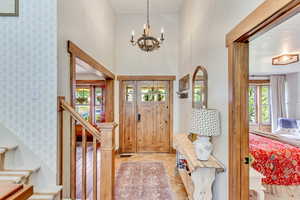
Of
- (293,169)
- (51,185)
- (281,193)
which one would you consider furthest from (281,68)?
(51,185)

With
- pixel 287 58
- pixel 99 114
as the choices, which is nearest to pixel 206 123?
pixel 287 58

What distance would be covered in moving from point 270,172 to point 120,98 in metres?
3.80

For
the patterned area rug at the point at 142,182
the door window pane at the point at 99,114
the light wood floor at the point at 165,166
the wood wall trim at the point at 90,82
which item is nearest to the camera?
the patterned area rug at the point at 142,182

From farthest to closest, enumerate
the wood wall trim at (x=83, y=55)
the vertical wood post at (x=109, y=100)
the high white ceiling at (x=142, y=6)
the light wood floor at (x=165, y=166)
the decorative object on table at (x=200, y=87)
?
1. the vertical wood post at (x=109, y=100)
2. the high white ceiling at (x=142, y=6)
3. the light wood floor at (x=165, y=166)
4. the decorative object on table at (x=200, y=87)
5. the wood wall trim at (x=83, y=55)

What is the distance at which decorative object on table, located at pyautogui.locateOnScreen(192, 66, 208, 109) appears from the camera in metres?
2.61

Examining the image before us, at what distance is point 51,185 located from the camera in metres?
1.87

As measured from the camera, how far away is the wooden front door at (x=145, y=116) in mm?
5377

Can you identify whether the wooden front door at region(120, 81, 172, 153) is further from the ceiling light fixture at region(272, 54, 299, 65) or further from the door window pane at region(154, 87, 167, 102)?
the ceiling light fixture at region(272, 54, 299, 65)

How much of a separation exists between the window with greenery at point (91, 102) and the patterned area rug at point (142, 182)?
3.37m

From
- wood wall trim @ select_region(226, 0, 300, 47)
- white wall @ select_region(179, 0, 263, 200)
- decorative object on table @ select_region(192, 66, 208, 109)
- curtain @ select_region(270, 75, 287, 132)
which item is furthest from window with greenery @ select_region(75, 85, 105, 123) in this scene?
wood wall trim @ select_region(226, 0, 300, 47)

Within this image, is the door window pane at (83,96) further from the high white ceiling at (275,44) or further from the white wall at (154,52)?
the high white ceiling at (275,44)

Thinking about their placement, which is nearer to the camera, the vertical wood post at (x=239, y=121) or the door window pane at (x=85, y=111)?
the vertical wood post at (x=239, y=121)

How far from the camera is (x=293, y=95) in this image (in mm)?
5773

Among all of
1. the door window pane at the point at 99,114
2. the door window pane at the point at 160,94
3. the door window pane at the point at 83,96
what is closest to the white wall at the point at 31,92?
the door window pane at the point at 160,94
